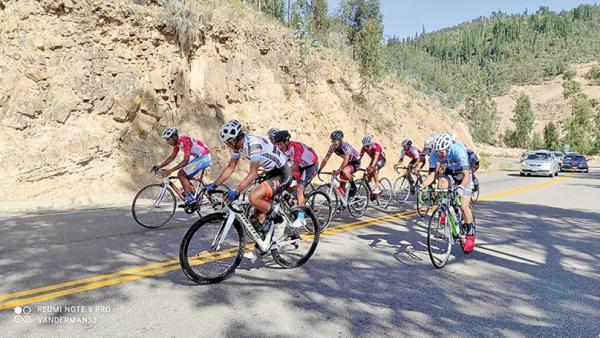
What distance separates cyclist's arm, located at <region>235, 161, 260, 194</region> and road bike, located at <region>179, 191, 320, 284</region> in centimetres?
28

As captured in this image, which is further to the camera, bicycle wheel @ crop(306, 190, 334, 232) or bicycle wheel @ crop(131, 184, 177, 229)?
bicycle wheel @ crop(306, 190, 334, 232)

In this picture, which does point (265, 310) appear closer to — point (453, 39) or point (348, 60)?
point (348, 60)

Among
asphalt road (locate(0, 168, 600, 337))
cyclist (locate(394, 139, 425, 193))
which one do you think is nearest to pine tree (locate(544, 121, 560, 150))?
cyclist (locate(394, 139, 425, 193))

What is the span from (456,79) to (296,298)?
145144mm

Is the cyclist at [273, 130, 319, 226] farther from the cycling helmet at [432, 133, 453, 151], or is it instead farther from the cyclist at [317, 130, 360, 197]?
the cycling helmet at [432, 133, 453, 151]

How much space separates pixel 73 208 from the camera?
34.5 ft

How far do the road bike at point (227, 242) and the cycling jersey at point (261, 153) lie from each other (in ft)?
1.75

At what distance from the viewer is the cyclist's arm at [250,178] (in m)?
4.76

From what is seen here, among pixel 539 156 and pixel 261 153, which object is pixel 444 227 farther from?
pixel 539 156

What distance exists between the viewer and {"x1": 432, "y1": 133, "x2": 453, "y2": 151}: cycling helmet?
20.2 ft

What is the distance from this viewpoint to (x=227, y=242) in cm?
512

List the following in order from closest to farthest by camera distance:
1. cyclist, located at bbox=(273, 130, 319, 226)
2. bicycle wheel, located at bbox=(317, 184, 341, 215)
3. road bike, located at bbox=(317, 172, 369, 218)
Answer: cyclist, located at bbox=(273, 130, 319, 226), bicycle wheel, located at bbox=(317, 184, 341, 215), road bike, located at bbox=(317, 172, 369, 218)

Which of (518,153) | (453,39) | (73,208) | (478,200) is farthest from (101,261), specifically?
(453,39)

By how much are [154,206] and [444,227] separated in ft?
17.5
